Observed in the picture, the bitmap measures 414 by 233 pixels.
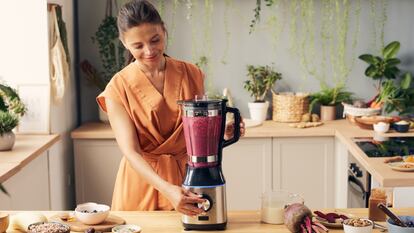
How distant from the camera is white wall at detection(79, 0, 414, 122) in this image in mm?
4457

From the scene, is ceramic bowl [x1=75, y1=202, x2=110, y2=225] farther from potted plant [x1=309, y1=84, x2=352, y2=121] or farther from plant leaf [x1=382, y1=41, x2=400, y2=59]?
plant leaf [x1=382, y1=41, x2=400, y2=59]

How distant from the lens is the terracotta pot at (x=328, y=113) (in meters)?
4.43

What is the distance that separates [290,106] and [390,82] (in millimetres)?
648

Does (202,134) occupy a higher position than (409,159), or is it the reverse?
(202,134)

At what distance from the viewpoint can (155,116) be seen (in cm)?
238

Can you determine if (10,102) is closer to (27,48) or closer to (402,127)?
(27,48)

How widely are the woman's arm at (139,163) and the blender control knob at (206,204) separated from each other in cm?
1

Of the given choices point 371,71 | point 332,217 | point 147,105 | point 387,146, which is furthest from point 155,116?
point 371,71

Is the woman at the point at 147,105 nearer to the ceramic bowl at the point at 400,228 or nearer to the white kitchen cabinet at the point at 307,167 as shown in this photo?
the ceramic bowl at the point at 400,228

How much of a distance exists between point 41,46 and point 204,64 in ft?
3.94

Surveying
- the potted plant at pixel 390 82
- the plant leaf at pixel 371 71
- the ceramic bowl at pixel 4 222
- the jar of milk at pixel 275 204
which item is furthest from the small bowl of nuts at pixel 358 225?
the plant leaf at pixel 371 71

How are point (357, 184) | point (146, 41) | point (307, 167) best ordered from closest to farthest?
1. point (146, 41)
2. point (357, 184)
3. point (307, 167)

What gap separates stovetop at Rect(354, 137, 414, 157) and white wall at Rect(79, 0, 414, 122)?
960mm

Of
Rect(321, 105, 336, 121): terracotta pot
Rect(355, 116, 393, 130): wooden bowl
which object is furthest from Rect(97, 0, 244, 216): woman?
Rect(321, 105, 336, 121): terracotta pot
